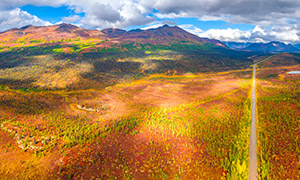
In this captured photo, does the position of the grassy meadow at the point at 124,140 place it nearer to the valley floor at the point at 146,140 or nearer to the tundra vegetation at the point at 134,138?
the tundra vegetation at the point at 134,138

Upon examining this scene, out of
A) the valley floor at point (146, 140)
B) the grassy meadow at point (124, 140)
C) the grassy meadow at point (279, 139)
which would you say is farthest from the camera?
the grassy meadow at point (124, 140)

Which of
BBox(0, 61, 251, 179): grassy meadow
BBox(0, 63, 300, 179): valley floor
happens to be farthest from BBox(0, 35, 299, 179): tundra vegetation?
BBox(0, 63, 300, 179): valley floor

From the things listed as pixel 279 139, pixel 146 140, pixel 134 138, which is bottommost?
pixel 279 139

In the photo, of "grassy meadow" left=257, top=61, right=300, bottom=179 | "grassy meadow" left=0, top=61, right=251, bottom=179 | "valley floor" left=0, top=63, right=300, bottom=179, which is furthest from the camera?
"grassy meadow" left=0, top=61, right=251, bottom=179

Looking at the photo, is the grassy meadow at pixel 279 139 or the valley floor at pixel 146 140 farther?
the valley floor at pixel 146 140

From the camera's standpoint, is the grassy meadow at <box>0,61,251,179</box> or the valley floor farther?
the grassy meadow at <box>0,61,251,179</box>

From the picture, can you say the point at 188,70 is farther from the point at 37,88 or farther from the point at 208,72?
the point at 37,88

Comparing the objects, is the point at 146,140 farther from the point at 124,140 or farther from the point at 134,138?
the point at 124,140

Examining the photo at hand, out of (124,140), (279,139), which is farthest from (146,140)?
(279,139)

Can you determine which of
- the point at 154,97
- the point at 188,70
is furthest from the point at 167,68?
the point at 154,97

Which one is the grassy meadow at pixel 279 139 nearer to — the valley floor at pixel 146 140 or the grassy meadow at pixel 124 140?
the valley floor at pixel 146 140

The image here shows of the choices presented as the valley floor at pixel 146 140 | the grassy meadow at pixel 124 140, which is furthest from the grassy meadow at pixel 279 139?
the grassy meadow at pixel 124 140

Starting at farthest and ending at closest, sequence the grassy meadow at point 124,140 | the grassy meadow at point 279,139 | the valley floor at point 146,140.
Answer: the grassy meadow at point 124,140 → the valley floor at point 146,140 → the grassy meadow at point 279,139

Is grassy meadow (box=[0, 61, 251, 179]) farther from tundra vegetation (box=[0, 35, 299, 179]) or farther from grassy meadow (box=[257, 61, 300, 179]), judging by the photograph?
grassy meadow (box=[257, 61, 300, 179])
